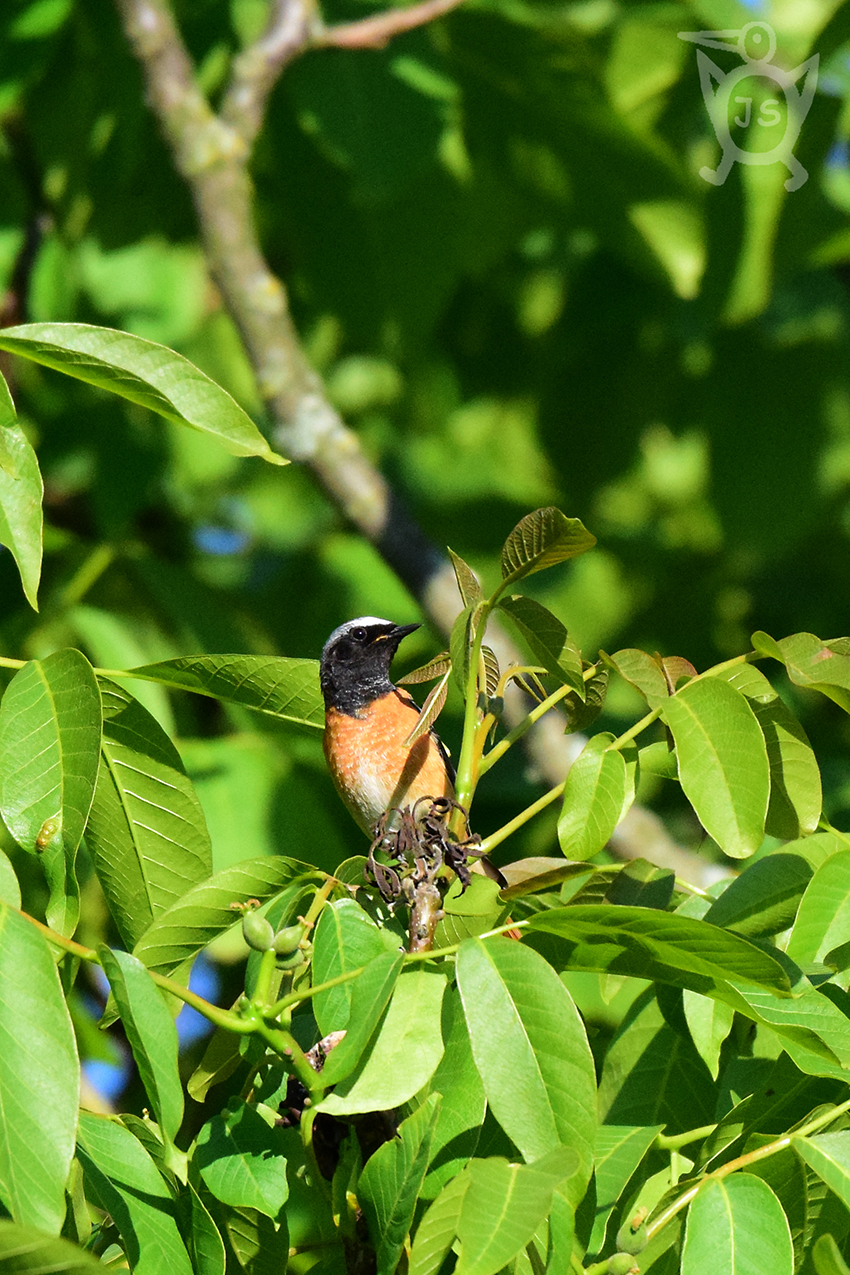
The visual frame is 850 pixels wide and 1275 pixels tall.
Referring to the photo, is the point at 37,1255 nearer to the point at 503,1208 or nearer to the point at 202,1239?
the point at 202,1239

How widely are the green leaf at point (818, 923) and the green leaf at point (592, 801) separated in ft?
0.94

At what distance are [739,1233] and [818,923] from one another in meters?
0.44

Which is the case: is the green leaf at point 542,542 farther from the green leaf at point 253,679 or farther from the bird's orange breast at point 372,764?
the bird's orange breast at point 372,764

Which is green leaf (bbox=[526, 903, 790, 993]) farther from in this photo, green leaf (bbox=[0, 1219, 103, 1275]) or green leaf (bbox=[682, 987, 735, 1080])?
green leaf (bbox=[0, 1219, 103, 1275])

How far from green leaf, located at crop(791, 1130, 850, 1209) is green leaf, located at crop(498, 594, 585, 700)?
66cm

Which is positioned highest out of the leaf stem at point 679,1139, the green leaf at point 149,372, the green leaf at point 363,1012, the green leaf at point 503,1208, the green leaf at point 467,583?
the green leaf at point 149,372

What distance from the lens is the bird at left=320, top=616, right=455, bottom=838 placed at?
3.86 meters

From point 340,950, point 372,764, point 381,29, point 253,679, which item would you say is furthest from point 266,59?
point 340,950

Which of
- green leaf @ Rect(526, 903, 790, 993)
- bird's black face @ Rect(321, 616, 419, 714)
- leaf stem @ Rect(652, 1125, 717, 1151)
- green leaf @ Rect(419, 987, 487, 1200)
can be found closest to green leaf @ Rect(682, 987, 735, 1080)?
leaf stem @ Rect(652, 1125, 717, 1151)

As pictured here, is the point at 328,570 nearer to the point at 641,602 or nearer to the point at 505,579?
the point at 641,602

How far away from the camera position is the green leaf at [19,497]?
181cm

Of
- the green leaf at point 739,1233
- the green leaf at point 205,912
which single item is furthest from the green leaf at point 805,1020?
the green leaf at point 205,912

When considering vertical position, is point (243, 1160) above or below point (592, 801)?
below

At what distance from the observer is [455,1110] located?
5.51 ft
